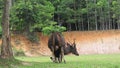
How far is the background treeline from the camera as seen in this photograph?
140 feet

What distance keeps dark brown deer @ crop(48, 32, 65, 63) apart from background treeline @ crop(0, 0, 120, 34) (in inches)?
884

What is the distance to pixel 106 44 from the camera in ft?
163

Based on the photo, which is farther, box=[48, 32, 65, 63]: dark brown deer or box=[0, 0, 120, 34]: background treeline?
box=[0, 0, 120, 34]: background treeline

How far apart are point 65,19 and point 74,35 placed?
584 centimetres

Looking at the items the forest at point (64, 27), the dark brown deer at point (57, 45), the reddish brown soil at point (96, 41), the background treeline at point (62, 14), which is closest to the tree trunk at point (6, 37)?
the dark brown deer at point (57, 45)

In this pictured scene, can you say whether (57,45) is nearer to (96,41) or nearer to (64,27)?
(64,27)

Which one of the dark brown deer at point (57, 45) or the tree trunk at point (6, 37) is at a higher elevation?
the tree trunk at point (6, 37)

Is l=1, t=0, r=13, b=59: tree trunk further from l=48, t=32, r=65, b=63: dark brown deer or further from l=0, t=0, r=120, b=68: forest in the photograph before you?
l=0, t=0, r=120, b=68: forest

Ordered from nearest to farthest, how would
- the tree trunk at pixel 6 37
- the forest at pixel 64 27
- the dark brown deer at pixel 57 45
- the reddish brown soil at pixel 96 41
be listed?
the tree trunk at pixel 6 37 → the dark brown deer at pixel 57 45 → the forest at pixel 64 27 → the reddish brown soil at pixel 96 41

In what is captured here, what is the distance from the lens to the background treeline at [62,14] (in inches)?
1678

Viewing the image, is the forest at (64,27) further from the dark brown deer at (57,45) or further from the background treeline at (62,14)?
the dark brown deer at (57,45)

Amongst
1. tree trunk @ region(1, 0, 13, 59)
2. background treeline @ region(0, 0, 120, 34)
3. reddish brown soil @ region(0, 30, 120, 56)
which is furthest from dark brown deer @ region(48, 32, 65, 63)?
reddish brown soil @ region(0, 30, 120, 56)

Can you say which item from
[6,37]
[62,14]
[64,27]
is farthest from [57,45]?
[62,14]

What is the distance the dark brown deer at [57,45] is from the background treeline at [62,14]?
73.6 feet
